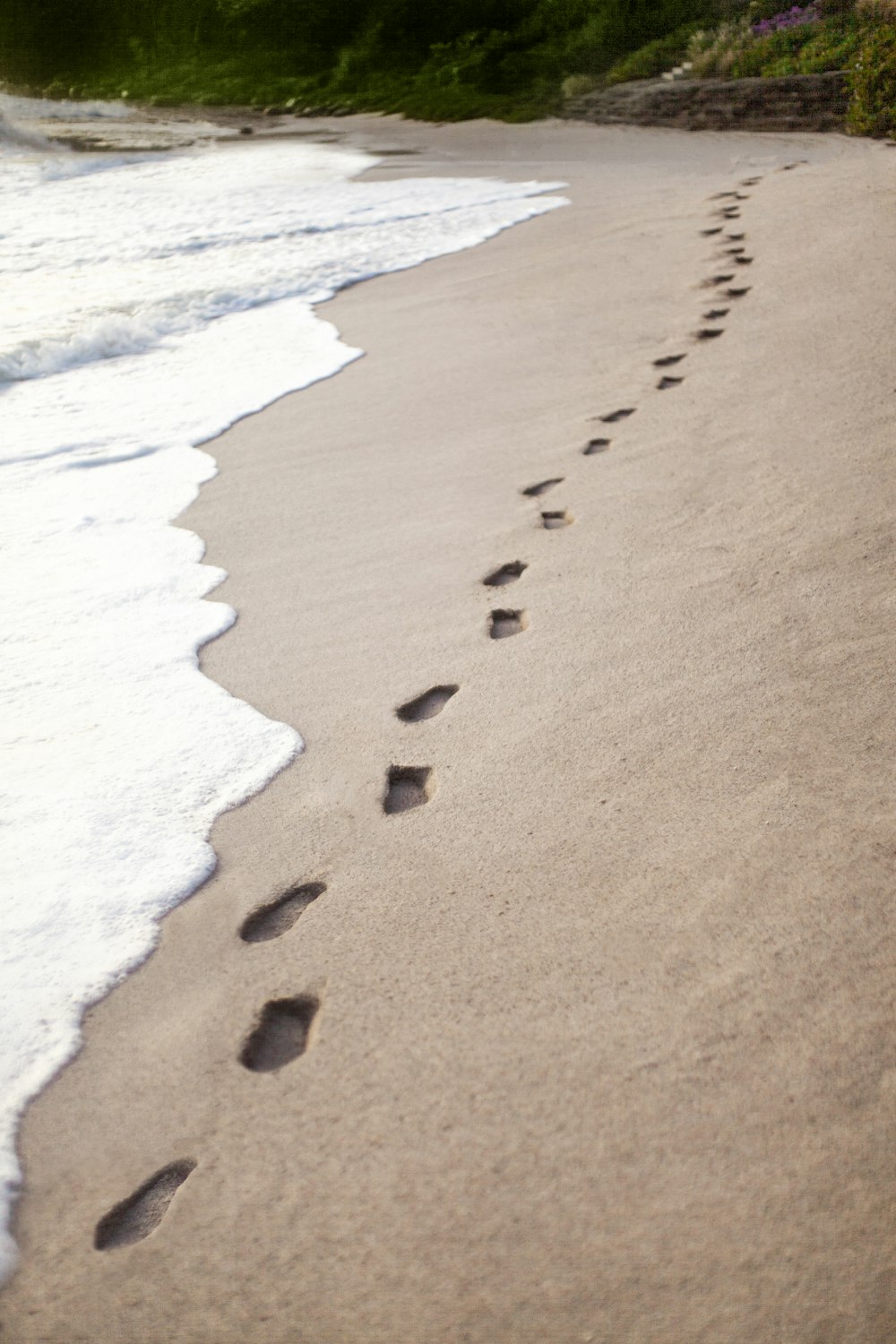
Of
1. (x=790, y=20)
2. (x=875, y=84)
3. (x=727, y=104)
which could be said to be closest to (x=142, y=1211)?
(x=875, y=84)

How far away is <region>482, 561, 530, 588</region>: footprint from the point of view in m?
2.60

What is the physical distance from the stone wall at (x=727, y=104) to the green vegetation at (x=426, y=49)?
1.22 feet

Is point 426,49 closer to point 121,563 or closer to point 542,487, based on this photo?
point 542,487

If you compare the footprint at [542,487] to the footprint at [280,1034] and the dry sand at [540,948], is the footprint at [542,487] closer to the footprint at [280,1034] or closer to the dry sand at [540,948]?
the dry sand at [540,948]

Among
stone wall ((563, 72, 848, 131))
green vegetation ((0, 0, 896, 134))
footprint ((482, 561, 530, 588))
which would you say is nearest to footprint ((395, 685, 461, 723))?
footprint ((482, 561, 530, 588))

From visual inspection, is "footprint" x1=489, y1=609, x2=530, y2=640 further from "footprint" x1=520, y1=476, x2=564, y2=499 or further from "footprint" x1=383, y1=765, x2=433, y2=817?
"footprint" x1=520, y1=476, x2=564, y2=499

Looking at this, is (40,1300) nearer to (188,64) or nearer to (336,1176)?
(336,1176)

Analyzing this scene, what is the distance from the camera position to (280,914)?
1693 millimetres

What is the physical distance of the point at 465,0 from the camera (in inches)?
870

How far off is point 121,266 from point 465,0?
19.4m

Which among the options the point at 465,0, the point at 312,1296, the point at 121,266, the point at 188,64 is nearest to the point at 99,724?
the point at 312,1296

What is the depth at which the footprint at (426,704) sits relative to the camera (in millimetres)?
2145

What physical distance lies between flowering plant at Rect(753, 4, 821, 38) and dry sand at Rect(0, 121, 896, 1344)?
39.5 feet

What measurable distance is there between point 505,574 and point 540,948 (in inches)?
51.3
